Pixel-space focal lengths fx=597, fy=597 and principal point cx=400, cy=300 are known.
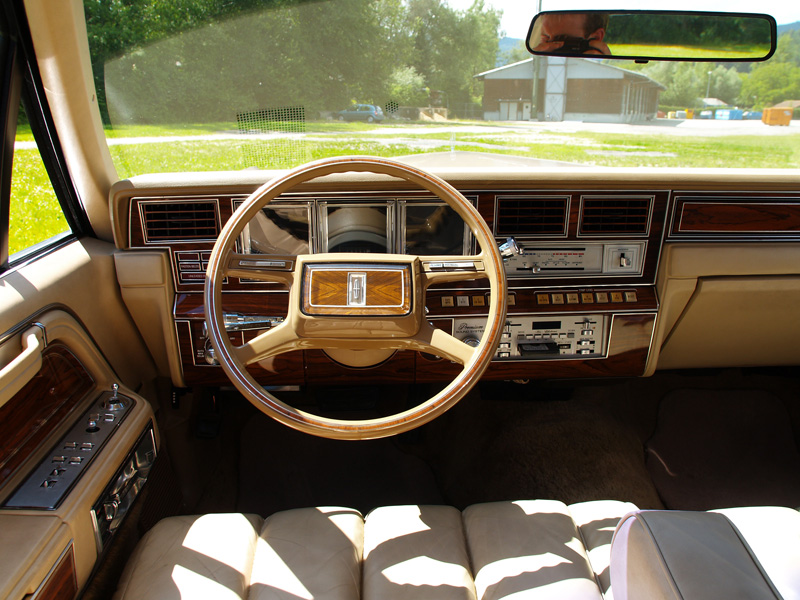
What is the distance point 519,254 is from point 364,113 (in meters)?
0.78

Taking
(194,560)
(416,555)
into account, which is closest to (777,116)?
(416,555)

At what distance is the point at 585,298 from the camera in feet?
7.64

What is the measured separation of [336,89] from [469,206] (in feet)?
2.85

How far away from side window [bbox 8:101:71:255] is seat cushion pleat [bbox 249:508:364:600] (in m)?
1.24

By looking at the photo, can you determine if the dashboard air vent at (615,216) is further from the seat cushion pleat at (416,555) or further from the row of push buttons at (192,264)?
the row of push buttons at (192,264)

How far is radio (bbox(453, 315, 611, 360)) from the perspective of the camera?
2314mm

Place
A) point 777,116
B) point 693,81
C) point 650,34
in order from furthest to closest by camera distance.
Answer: point 777,116 → point 693,81 → point 650,34

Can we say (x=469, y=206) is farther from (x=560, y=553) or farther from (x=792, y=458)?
(x=792, y=458)

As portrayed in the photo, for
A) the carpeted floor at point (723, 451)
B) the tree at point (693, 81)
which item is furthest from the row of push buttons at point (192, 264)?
the carpeted floor at point (723, 451)

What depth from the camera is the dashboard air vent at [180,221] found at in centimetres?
218

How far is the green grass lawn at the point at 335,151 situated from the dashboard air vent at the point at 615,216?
21 cm

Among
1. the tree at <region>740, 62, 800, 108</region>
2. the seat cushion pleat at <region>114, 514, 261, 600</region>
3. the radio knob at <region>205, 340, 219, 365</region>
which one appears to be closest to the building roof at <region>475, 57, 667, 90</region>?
the tree at <region>740, 62, 800, 108</region>

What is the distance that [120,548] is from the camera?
73.4 inches

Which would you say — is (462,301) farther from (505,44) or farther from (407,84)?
(505,44)
